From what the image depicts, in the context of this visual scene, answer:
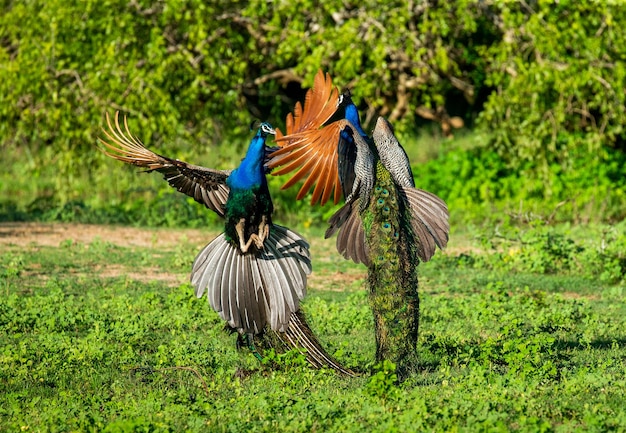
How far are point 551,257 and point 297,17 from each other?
410cm

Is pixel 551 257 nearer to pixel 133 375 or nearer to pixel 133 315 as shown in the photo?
pixel 133 315

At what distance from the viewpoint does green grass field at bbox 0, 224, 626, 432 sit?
183 inches

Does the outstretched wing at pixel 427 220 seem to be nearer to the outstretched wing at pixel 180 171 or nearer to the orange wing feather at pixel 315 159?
the orange wing feather at pixel 315 159

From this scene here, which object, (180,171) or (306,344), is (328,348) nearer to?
(306,344)

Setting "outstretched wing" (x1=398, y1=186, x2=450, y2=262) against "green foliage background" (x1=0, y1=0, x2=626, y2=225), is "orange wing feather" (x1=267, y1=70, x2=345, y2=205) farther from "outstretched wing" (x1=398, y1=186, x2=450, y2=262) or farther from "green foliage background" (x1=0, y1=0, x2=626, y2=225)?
"green foliage background" (x1=0, y1=0, x2=626, y2=225)

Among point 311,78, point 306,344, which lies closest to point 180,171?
point 306,344

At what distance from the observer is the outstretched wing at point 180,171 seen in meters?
5.91

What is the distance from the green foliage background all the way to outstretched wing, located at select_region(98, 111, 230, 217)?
4.54m

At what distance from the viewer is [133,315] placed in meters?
7.03

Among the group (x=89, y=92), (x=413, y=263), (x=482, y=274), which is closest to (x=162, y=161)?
(x=413, y=263)

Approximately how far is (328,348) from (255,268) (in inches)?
28.9

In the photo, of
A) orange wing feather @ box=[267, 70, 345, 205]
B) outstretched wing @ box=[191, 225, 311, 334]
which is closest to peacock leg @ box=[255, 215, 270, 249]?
outstretched wing @ box=[191, 225, 311, 334]

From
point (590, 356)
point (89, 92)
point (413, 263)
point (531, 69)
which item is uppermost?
point (531, 69)

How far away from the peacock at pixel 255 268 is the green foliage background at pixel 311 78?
199 inches
